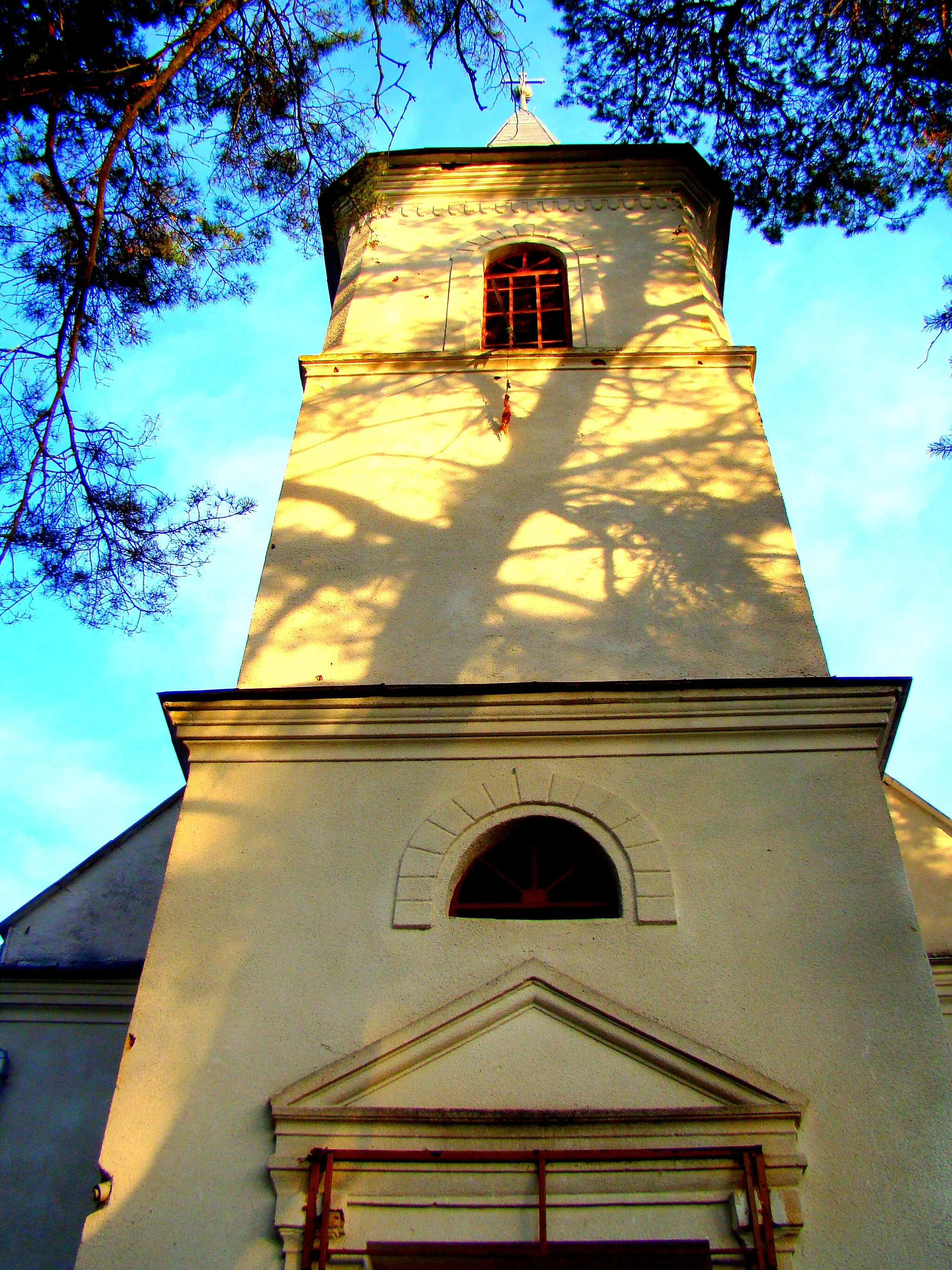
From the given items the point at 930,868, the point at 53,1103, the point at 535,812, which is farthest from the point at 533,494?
the point at 53,1103

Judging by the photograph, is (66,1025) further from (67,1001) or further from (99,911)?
(99,911)

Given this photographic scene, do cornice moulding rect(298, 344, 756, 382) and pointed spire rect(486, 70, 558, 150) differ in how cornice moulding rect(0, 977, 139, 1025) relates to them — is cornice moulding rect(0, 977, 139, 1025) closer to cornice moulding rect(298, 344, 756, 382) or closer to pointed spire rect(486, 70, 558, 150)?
cornice moulding rect(298, 344, 756, 382)

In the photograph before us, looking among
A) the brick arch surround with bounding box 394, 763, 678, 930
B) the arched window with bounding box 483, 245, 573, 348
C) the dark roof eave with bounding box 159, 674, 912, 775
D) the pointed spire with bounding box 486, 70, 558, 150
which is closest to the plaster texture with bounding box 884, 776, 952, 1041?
the dark roof eave with bounding box 159, 674, 912, 775

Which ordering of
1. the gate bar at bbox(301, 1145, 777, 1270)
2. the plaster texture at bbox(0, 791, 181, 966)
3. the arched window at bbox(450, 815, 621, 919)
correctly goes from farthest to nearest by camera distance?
the plaster texture at bbox(0, 791, 181, 966) → the arched window at bbox(450, 815, 621, 919) → the gate bar at bbox(301, 1145, 777, 1270)

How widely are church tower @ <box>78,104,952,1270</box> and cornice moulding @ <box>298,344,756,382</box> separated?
0.06 meters

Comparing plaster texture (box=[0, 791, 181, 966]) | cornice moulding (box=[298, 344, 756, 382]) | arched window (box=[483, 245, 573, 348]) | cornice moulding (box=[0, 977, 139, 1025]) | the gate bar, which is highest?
arched window (box=[483, 245, 573, 348])

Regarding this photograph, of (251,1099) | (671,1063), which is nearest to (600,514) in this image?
(671,1063)

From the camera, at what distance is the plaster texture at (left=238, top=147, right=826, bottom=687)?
720 cm

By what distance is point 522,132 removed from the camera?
17625mm

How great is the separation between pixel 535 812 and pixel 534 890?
0.42 meters

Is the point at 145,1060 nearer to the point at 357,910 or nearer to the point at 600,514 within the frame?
the point at 357,910

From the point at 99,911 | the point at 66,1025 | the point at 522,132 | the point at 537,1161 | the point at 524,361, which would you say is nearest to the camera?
the point at 537,1161

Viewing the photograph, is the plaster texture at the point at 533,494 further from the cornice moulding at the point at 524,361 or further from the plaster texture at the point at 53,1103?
the plaster texture at the point at 53,1103

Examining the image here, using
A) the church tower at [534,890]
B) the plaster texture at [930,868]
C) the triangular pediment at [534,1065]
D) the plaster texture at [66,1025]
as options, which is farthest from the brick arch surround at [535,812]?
the plaster texture at [66,1025]
